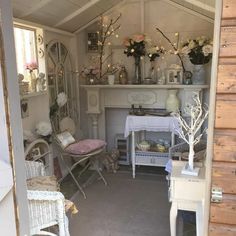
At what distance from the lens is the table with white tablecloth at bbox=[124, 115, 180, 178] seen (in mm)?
3439

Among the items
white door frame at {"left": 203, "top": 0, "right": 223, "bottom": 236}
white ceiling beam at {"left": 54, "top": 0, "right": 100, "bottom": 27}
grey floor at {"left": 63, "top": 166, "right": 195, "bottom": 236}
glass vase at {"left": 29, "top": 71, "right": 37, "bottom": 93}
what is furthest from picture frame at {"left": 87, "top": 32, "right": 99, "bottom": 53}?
white door frame at {"left": 203, "top": 0, "right": 223, "bottom": 236}

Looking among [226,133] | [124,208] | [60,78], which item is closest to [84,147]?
[124,208]

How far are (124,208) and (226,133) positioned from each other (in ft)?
6.57

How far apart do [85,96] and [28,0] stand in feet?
6.19

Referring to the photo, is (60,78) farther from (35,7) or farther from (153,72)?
(153,72)

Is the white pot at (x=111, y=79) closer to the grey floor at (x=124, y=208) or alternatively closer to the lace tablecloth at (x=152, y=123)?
the lace tablecloth at (x=152, y=123)

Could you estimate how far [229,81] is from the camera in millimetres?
1032

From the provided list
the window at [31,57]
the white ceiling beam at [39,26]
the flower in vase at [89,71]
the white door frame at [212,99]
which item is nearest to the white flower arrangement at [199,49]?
the flower in vase at [89,71]

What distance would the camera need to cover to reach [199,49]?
3.27 metres

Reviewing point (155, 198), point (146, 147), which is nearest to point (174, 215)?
point (155, 198)

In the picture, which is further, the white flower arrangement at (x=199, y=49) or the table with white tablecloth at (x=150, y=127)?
the table with white tablecloth at (x=150, y=127)

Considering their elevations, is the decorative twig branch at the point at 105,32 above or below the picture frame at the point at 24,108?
above

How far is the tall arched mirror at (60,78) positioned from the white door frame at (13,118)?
2.37m

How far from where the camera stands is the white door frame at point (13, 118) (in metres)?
0.84
